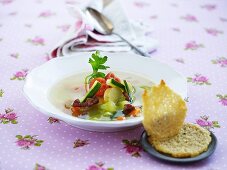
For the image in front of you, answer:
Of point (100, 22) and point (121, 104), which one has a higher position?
point (121, 104)

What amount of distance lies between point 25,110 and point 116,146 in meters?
0.35

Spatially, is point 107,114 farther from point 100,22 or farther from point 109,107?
point 100,22

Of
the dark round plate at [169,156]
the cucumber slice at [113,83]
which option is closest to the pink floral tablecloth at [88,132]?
the dark round plate at [169,156]

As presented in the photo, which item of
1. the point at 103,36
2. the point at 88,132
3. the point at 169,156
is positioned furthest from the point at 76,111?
the point at 103,36

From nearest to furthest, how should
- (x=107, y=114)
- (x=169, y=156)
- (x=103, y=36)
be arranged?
(x=169, y=156)
(x=107, y=114)
(x=103, y=36)

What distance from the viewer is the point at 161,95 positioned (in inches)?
48.4

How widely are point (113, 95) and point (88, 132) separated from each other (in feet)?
0.42

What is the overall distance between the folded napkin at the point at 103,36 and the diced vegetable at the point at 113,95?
0.49m

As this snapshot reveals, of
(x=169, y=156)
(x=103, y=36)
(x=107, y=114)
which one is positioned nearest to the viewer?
(x=169, y=156)

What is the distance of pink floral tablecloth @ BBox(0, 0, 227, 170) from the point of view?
4.00 ft

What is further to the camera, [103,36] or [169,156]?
[103,36]

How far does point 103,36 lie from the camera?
1.91 meters

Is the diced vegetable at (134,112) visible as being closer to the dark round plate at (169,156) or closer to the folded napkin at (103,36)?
the dark round plate at (169,156)

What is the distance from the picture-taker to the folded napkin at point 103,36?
1.85 m
